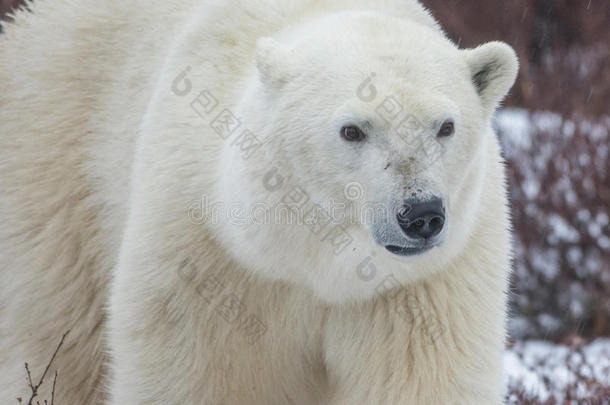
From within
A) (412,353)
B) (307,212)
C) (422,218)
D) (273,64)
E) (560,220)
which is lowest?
(560,220)

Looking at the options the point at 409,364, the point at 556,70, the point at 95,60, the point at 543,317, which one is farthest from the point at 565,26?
the point at 409,364

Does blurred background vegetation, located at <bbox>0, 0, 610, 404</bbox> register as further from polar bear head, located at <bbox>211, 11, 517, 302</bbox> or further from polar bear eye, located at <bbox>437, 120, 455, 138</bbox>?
polar bear eye, located at <bbox>437, 120, 455, 138</bbox>

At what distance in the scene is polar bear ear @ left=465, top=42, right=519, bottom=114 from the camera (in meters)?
3.40

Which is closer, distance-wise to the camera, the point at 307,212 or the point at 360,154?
the point at 360,154

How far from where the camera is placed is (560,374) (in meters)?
5.54

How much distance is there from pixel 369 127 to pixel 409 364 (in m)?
0.88

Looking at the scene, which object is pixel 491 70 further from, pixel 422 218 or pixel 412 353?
pixel 412 353

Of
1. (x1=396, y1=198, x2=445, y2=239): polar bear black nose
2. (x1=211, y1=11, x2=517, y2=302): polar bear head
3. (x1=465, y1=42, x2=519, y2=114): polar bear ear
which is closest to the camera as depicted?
(x1=396, y1=198, x2=445, y2=239): polar bear black nose

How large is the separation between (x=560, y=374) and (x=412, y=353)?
2274 millimetres

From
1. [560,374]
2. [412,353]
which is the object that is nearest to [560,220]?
[560,374]

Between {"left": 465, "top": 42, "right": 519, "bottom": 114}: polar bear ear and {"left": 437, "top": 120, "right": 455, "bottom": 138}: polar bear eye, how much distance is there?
0.29 meters

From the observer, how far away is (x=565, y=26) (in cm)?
→ 1023

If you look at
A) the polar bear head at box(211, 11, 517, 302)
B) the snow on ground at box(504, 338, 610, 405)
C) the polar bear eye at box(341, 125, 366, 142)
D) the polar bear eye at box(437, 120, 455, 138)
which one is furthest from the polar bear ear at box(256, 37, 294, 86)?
the snow on ground at box(504, 338, 610, 405)

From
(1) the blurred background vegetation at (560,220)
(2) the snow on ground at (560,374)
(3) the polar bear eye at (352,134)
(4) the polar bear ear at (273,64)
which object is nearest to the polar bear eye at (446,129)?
(3) the polar bear eye at (352,134)
